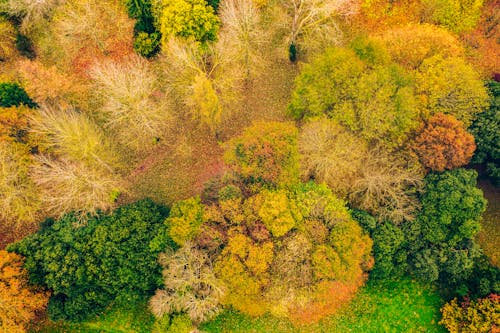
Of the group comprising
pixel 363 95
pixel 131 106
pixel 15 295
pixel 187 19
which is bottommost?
pixel 15 295

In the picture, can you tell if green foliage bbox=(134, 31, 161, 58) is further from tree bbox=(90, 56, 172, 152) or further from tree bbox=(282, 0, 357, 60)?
tree bbox=(282, 0, 357, 60)

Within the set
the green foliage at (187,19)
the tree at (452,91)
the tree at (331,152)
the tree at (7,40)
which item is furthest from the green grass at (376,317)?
the tree at (7,40)

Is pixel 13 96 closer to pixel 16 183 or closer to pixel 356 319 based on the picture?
pixel 16 183

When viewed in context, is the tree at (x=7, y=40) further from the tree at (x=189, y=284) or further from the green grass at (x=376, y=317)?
the green grass at (x=376, y=317)

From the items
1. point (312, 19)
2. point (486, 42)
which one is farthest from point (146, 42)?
point (486, 42)

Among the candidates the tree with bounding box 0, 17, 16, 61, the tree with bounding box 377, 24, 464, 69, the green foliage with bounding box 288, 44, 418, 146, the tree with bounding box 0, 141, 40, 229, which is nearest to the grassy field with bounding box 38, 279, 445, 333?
the tree with bounding box 0, 141, 40, 229
